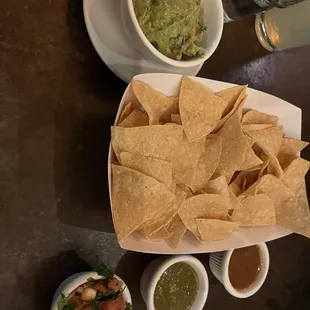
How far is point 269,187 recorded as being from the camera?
154 centimetres

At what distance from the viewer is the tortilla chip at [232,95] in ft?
4.88

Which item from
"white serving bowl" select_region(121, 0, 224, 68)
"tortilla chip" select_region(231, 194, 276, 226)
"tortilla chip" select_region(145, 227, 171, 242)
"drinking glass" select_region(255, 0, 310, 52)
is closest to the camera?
"white serving bowl" select_region(121, 0, 224, 68)

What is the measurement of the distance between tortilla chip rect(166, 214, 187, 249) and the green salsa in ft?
0.56

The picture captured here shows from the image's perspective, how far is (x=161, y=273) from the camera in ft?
4.94

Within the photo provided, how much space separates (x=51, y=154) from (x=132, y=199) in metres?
0.23

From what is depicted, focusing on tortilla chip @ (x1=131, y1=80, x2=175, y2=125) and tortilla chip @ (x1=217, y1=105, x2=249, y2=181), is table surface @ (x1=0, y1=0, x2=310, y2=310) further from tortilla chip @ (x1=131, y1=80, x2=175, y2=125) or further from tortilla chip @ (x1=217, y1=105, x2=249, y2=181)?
tortilla chip @ (x1=217, y1=105, x2=249, y2=181)

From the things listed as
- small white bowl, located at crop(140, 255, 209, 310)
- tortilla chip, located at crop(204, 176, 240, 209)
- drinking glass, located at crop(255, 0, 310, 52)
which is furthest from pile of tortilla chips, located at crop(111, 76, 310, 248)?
drinking glass, located at crop(255, 0, 310, 52)

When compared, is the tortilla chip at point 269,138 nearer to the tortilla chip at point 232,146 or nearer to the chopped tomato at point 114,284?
the tortilla chip at point 232,146

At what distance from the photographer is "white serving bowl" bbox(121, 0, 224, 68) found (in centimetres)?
129

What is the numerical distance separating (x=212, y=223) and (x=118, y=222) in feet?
0.81

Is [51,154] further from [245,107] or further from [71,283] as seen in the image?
[245,107]

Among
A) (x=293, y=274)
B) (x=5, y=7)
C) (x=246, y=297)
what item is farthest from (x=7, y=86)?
(x=293, y=274)

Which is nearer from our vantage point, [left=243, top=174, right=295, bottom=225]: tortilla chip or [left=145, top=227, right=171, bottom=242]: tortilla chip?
[left=145, top=227, right=171, bottom=242]: tortilla chip

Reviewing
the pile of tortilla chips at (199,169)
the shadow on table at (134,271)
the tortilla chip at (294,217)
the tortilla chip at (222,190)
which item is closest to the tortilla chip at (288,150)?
the pile of tortilla chips at (199,169)
